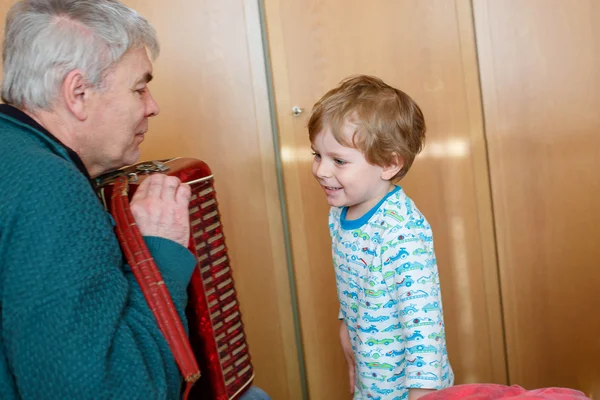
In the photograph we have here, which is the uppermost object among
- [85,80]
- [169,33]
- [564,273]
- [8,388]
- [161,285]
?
[169,33]

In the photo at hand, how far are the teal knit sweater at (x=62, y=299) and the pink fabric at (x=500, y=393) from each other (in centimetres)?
51

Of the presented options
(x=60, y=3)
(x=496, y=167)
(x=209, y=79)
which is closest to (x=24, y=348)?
(x=60, y=3)

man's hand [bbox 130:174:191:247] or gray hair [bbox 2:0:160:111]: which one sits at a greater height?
gray hair [bbox 2:0:160:111]

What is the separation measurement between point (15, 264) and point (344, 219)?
0.87 m

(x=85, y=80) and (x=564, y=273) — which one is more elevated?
(x=85, y=80)

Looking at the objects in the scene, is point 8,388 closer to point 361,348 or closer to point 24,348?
point 24,348

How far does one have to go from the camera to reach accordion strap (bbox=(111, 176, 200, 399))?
118 centimetres

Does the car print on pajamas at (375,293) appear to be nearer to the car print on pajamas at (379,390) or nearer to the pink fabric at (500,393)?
the car print on pajamas at (379,390)

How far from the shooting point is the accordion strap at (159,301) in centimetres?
118

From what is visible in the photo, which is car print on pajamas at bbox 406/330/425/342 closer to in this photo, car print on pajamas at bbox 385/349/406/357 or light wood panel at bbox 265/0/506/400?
car print on pajamas at bbox 385/349/406/357

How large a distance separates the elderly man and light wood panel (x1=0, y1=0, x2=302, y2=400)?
2.84 feet

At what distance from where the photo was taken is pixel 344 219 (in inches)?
67.7

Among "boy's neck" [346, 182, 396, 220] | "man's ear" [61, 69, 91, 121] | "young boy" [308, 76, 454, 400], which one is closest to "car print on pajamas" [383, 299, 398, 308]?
"young boy" [308, 76, 454, 400]

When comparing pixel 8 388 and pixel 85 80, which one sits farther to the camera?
pixel 85 80
